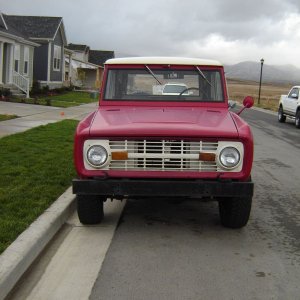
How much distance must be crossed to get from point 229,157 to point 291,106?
773 inches

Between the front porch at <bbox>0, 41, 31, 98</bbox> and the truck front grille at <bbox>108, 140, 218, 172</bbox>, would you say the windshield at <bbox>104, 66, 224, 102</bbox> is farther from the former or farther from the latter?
the front porch at <bbox>0, 41, 31, 98</bbox>

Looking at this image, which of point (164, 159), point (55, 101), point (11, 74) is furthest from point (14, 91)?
point (164, 159)

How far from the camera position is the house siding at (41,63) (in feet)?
130

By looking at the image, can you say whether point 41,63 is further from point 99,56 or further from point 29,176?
point 29,176

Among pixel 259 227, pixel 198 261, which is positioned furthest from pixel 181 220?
pixel 198 261

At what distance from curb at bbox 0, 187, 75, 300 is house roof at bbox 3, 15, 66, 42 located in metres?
35.1

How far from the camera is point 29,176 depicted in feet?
25.5

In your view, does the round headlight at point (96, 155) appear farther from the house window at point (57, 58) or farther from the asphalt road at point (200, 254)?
the house window at point (57, 58)

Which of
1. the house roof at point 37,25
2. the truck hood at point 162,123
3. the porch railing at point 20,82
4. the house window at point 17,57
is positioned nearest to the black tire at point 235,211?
the truck hood at point 162,123

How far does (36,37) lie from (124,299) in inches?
1495

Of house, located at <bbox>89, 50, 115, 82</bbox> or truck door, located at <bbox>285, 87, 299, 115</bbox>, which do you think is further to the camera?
house, located at <bbox>89, 50, 115, 82</bbox>

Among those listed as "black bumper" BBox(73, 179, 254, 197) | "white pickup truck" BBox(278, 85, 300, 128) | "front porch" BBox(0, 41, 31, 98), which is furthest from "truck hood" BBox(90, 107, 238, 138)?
"front porch" BBox(0, 41, 31, 98)

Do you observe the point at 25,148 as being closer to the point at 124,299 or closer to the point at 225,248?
the point at 225,248

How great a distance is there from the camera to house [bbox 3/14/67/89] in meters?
39.6
